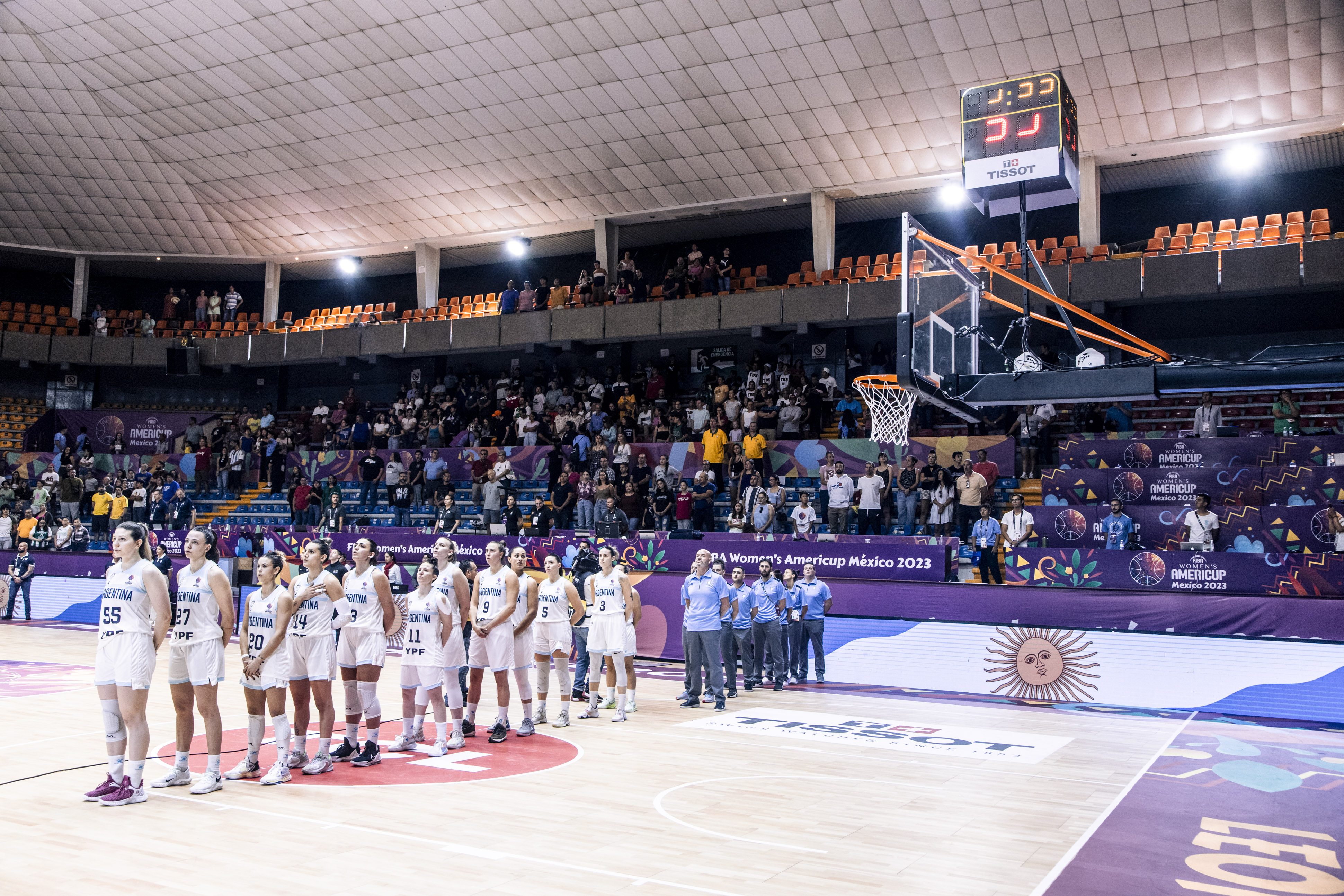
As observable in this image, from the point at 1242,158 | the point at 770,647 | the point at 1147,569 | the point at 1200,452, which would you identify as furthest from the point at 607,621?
the point at 1242,158

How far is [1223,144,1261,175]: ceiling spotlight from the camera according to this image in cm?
2334

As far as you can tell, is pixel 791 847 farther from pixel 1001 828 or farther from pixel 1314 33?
pixel 1314 33

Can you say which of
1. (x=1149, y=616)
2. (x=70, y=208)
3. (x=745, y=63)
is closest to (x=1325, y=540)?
(x=1149, y=616)

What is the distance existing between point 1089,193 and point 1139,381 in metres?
17.5

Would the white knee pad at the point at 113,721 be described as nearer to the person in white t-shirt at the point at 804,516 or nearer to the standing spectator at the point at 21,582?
the person in white t-shirt at the point at 804,516

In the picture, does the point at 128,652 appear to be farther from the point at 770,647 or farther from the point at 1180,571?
the point at 1180,571

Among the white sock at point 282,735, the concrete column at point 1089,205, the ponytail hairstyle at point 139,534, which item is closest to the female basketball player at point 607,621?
the white sock at point 282,735

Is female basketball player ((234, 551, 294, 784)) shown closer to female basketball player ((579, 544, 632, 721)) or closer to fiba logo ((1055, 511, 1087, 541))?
female basketball player ((579, 544, 632, 721))

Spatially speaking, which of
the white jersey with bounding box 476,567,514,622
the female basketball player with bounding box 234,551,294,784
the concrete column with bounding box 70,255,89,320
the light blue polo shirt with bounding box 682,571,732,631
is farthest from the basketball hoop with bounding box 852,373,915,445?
the concrete column with bounding box 70,255,89,320

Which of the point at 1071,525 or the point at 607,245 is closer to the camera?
the point at 1071,525

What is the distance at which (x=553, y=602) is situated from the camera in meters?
11.8

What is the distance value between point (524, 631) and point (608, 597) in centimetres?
175

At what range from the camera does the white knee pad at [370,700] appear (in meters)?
9.28

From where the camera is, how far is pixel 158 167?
31.2 m
